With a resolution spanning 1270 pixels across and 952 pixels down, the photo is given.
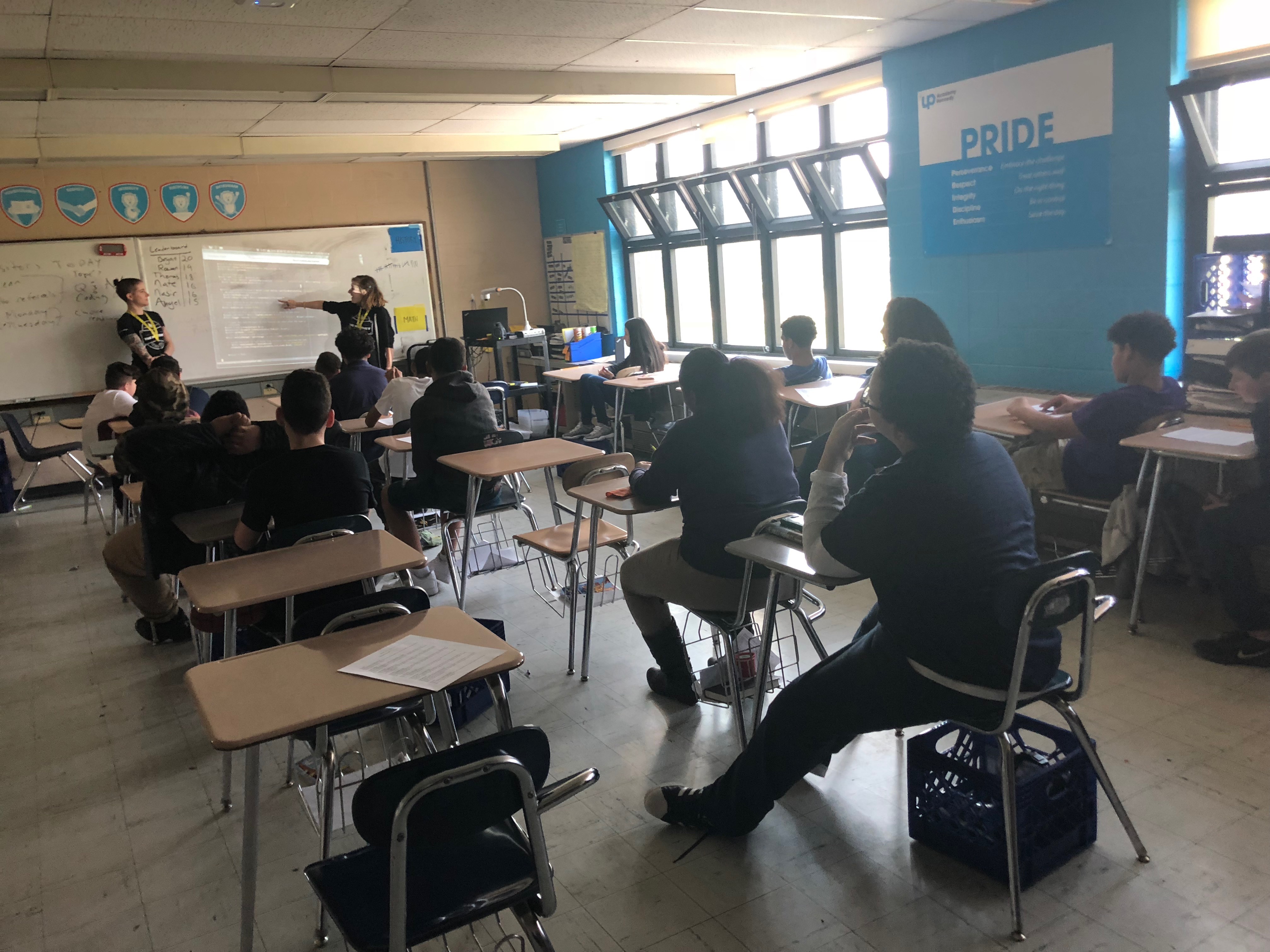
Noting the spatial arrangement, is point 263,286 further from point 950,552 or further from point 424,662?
point 950,552

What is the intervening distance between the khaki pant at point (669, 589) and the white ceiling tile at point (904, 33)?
3146 millimetres

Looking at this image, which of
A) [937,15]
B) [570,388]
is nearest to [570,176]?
[570,388]

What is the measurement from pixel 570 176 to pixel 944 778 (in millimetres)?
7508

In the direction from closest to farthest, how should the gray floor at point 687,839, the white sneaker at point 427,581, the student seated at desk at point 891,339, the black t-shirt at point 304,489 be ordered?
the gray floor at point 687,839 < the black t-shirt at point 304,489 < the student seated at desk at point 891,339 < the white sneaker at point 427,581

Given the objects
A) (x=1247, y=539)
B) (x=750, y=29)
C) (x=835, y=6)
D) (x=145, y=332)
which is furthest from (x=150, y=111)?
(x=1247, y=539)

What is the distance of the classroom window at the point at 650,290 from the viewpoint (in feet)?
27.4

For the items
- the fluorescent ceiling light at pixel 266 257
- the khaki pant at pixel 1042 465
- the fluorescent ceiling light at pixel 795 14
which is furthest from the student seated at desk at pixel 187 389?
the khaki pant at pixel 1042 465

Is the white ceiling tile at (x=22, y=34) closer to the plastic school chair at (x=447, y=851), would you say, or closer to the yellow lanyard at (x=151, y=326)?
the plastic school chair at (x=447, y=851)

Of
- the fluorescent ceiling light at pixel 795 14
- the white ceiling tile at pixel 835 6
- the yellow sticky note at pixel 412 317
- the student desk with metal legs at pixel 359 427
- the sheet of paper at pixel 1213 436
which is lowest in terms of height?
the sheet of paper at pixel 1213 436

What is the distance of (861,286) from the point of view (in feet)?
21.0

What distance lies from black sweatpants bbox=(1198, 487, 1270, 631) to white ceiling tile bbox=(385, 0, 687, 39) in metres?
2.89

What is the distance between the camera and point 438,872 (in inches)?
64.1

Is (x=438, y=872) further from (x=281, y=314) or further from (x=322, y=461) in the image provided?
(x=281, y=314)

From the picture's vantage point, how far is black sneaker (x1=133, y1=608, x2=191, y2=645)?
4.05 metres
